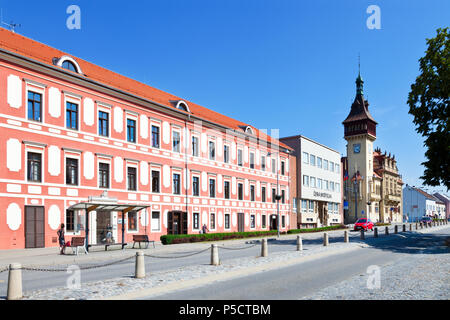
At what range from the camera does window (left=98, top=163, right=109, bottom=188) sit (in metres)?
31.5

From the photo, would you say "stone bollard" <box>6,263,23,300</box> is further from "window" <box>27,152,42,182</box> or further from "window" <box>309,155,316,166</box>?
"window" <box>309,155,316,166</box>

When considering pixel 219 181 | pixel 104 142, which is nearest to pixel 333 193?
pixel 219 181

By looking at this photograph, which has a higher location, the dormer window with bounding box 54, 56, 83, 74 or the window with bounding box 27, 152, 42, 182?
the dormer window with bounding box 54, 56, 83, 74

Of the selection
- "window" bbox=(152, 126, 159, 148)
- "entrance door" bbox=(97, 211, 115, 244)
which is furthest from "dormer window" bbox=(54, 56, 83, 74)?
"entrance door" bbox=(97, 211, 115, 244)

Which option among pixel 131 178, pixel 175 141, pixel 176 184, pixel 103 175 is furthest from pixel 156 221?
pixel 175 141

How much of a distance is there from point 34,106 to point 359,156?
7889 centimetres

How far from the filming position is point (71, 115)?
2961cm

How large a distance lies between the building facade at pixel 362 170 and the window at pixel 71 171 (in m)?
69.1

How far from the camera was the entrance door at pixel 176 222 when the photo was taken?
124ft

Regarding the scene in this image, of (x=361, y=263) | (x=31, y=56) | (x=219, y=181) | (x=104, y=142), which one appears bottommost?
(x=361, y=263)

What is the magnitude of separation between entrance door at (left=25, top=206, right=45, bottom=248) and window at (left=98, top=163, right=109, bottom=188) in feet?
17.4

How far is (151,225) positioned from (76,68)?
1343cm
